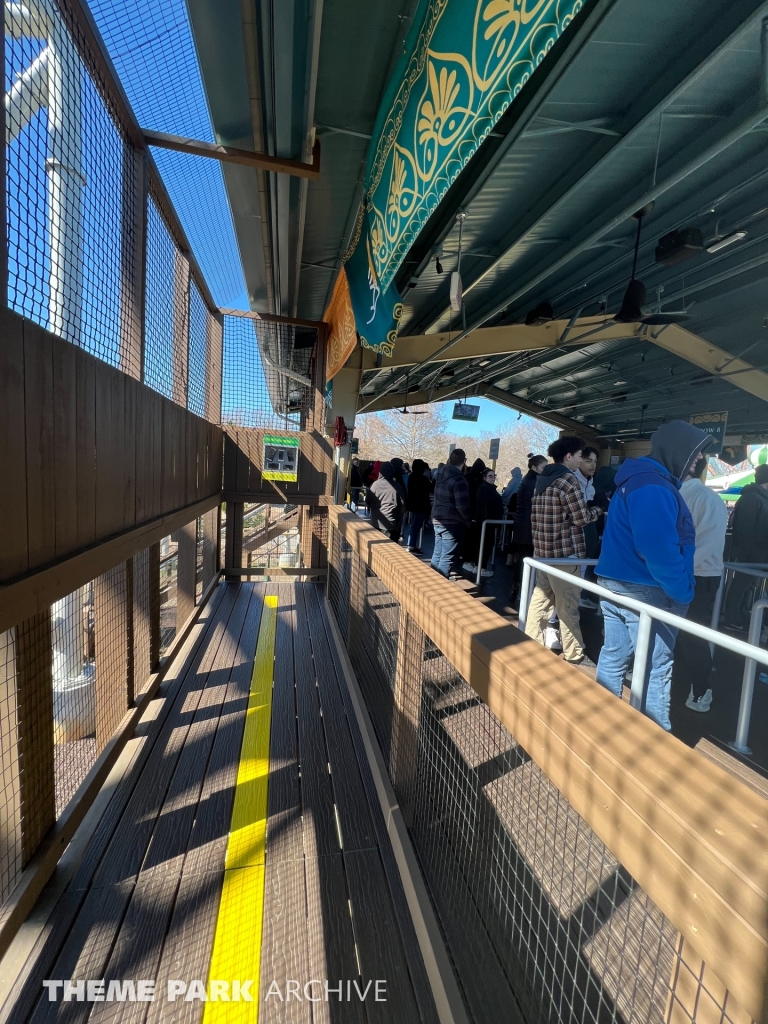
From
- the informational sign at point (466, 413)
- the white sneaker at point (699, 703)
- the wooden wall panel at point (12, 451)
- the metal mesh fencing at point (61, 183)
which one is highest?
the informational sign at point (466, 413)

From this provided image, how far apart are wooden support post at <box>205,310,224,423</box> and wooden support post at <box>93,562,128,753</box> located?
2.84 meters

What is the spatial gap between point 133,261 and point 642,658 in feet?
10.2

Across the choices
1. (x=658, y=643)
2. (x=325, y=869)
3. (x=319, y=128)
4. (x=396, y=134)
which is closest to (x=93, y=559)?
(x=325, y=869)

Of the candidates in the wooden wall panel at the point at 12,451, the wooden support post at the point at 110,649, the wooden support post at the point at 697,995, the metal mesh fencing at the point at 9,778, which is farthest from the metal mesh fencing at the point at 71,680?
the wooden support post at the point at 697,995

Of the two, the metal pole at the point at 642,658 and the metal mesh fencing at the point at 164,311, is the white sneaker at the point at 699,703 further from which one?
the metal mesh fencing at the point at 164,311

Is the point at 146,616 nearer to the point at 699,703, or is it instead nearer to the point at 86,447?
the point at 86,447

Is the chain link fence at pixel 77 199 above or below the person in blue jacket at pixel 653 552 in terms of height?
above

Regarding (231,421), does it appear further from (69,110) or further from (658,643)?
(658,643)

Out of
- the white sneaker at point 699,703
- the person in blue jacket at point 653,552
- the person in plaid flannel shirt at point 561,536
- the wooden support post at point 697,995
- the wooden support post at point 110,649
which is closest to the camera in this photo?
the wooden support post at point 697,995

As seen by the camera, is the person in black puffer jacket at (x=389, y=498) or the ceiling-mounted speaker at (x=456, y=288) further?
the person in black puffer jacket at (x=389, y=498)

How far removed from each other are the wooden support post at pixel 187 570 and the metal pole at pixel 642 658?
3403mm

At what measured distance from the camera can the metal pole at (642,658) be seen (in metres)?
2.16

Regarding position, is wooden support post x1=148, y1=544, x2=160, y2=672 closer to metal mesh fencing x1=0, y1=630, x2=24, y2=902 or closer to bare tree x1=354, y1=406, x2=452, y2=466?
metal mesh fencing x1=0, y1=630, x2=24, y2=902

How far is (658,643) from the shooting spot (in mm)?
2432
